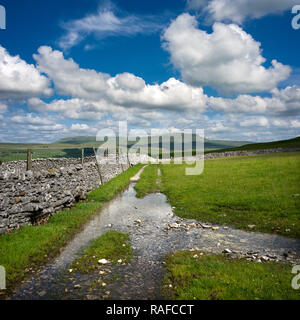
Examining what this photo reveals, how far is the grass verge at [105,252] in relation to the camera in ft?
25.4

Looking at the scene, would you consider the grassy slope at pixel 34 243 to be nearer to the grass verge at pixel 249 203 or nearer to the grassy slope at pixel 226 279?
the grassy slope at pixel 226 279

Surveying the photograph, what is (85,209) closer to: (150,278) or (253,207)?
(150,278)

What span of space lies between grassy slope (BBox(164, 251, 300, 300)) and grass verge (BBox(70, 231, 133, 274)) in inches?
80.4

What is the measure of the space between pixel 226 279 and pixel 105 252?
15.7 feet

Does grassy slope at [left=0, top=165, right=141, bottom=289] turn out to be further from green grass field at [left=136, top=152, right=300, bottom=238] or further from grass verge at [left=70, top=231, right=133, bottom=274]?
green grass field at [left=136, top=152, right=300, bottom=238]

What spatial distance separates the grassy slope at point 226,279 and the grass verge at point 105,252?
2042 mm

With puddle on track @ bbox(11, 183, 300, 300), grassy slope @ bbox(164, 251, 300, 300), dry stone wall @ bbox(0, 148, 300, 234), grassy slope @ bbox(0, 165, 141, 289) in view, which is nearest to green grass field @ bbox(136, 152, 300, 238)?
puddle on track @ bbox(11, 183, 300, 300)

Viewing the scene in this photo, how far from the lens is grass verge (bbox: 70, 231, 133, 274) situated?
7.73 metres

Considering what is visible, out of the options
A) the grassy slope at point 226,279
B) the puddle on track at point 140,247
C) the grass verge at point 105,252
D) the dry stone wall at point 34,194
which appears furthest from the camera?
the dry stone wall at point 34,194

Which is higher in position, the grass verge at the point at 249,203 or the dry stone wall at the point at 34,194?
the dry stone wall at the point at 34,194

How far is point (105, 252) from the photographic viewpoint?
880cm

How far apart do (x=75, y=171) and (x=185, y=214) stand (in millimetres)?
10049

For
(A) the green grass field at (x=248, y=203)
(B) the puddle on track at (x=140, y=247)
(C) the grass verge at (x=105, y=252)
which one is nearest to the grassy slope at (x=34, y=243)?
(B) the puddle on track at (x=140, y=247)
